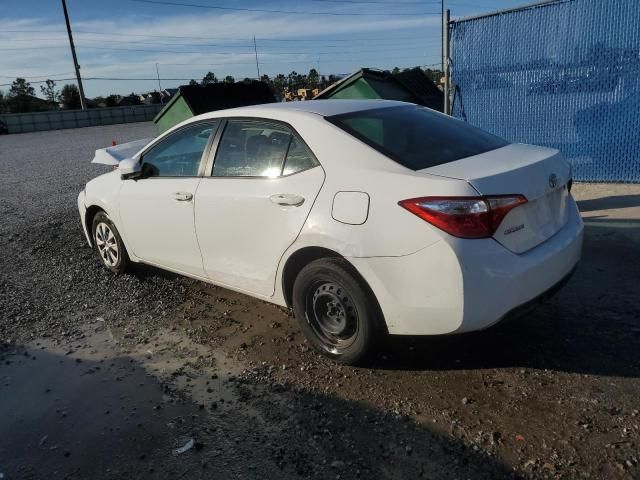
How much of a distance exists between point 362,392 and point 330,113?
1.80 metres

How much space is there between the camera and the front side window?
14.0 feet

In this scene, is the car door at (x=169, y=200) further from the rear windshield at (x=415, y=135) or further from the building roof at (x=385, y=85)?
the building roof at (x=385, y=85)

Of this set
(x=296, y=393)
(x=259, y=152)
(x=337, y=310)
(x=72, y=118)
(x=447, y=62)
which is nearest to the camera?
(x=296, y=393)

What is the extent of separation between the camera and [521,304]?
9.77 ft

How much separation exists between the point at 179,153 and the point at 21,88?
61795mm

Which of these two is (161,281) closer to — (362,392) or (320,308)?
(320,308)

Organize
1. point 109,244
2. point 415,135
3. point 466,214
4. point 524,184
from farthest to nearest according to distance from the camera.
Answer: point 109,244 < point 415,135 < point 524,184 < point 466,214

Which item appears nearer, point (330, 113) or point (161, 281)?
point (330, 113)

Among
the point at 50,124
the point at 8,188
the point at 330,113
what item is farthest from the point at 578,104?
the point at 50,124

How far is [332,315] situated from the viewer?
344 cm

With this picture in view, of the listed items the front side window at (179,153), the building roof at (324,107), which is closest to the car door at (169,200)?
the front side window at (179,153)

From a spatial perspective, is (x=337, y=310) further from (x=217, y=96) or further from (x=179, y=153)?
(x=217, y=96)

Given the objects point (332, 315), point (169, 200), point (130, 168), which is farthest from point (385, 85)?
point (332, 315)

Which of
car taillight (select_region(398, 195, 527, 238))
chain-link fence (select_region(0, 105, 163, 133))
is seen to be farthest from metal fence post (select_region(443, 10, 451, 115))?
chain-link fence (select_region(0, 105, 163, 133))
